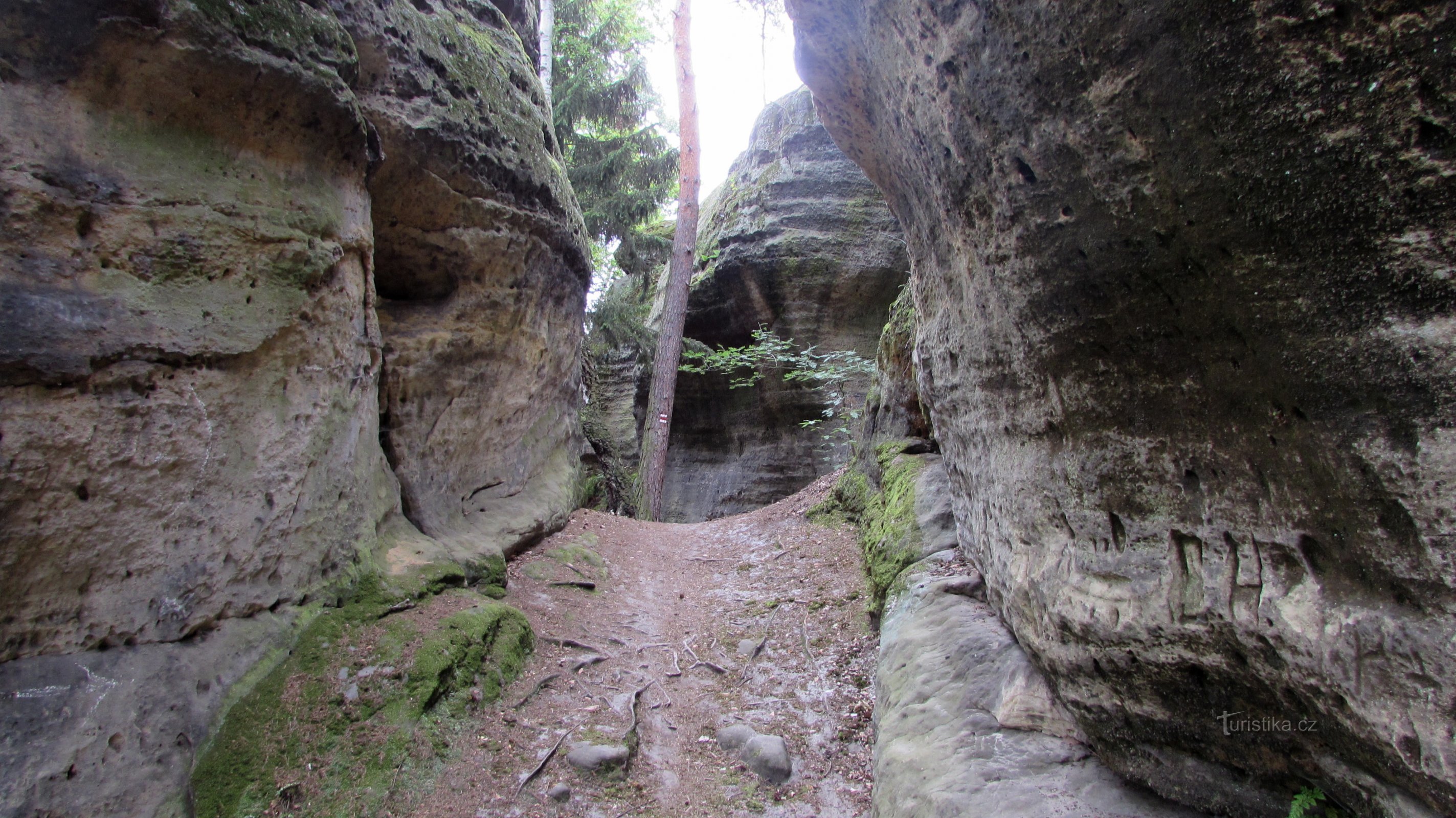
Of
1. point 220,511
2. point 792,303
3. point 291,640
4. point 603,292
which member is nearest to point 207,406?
point 220,511

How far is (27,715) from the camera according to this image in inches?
105

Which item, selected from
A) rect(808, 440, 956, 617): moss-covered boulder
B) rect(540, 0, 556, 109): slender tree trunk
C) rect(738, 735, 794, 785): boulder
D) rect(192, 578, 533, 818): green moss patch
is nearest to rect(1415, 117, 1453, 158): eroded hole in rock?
rect(738, 735, 794, 785): boulder

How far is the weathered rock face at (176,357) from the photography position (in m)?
2.85

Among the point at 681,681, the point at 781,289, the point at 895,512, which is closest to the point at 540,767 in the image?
the point at 681,681

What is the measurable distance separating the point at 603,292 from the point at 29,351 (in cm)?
1124

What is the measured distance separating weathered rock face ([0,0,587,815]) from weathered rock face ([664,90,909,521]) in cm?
1036

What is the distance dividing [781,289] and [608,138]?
4.92m

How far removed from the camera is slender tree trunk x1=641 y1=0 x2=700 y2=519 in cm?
1198

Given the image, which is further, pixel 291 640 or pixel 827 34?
pixel 827 34

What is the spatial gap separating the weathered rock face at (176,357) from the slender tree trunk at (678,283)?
6555 mm

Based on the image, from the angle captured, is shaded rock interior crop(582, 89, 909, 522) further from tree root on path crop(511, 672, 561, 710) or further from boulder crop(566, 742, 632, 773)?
boulder crop(566, 742, 632, 773)

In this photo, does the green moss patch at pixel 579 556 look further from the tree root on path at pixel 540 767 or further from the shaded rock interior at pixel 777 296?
the shaded rock interior at pixel 777 296

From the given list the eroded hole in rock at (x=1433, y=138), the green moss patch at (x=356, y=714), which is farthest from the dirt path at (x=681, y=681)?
the eroded hole in rock at (x=1433, y=138)

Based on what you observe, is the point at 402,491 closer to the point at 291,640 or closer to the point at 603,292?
the point at 291,640
